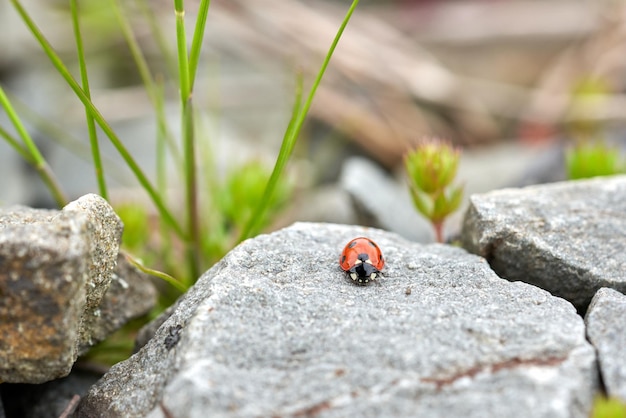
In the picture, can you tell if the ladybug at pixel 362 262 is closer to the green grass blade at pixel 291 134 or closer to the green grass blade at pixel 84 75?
the green grass blade at pixel 291 134

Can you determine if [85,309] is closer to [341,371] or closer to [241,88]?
[341,371]

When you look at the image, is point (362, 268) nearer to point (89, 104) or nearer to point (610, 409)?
point (610, 409)

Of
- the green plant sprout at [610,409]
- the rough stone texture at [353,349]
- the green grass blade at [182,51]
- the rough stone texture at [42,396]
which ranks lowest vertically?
the rough stone texture at [42,396]

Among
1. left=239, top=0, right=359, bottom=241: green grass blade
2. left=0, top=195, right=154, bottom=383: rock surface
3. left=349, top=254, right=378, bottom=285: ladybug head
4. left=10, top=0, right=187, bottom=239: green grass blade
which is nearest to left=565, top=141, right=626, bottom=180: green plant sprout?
left=239, top=0, right=359, bottom=241: green grass blade

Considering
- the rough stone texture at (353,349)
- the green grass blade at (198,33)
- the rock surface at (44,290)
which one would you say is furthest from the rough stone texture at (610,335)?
the green grass blade at (198,33)

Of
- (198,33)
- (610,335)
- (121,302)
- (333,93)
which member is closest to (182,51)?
(198,33)

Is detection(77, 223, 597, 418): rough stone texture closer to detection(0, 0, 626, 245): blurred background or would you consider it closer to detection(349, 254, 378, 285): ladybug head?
detection(349, 254, 378, 285): ladybug head
